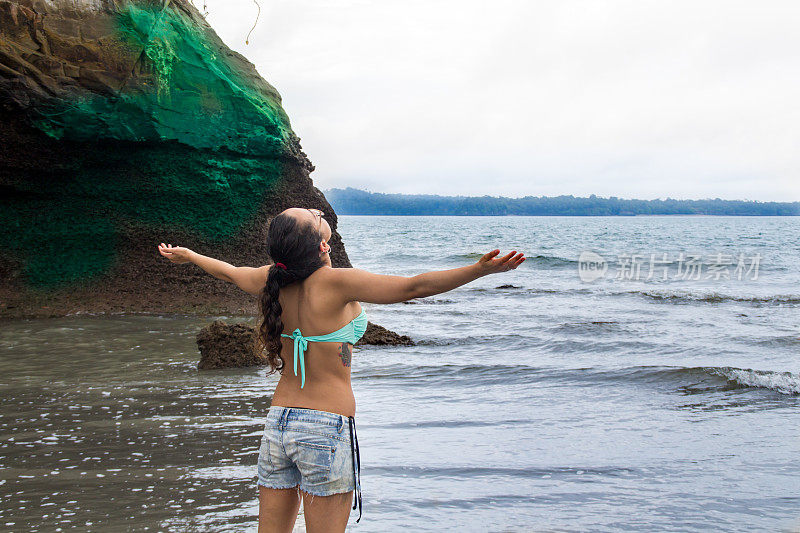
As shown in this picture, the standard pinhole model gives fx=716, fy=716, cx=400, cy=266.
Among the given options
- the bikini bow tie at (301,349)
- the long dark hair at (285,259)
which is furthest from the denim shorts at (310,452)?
the long dark hair at (285,259)

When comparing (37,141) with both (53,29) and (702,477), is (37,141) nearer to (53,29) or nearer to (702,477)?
(53,29)

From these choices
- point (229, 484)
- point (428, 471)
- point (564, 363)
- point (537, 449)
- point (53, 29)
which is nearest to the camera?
point (229, 484)

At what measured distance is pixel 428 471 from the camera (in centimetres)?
491

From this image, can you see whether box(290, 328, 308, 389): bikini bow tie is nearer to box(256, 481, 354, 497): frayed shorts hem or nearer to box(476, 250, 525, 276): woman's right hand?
box(256, 481, 354, 497): frayed shorts hem

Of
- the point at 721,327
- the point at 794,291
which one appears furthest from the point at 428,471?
the point at 794,291

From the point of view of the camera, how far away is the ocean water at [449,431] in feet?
13.8

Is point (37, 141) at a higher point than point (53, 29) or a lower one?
lower

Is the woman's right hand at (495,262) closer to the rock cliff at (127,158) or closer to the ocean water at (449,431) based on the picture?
the ocean water at (449,431)

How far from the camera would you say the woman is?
2746 millimetres

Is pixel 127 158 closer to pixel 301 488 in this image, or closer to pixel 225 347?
pixel 225 347

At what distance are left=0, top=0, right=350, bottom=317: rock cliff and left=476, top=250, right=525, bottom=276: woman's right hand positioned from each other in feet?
30.4

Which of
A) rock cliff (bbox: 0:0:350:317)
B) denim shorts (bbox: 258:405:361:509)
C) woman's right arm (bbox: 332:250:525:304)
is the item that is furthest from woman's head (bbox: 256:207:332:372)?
rock cliff (bbox: 0:0:350:317)

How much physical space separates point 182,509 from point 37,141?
8011mm

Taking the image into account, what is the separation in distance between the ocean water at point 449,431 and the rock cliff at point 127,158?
87cm
